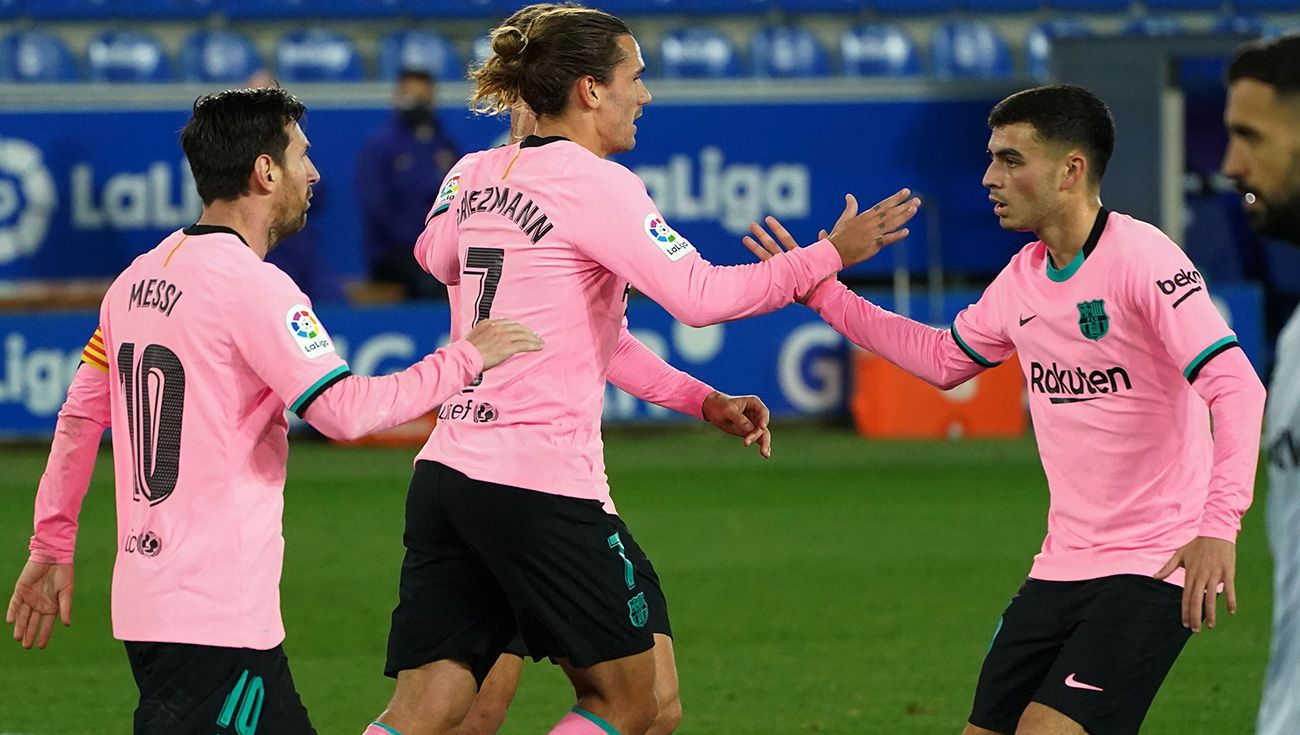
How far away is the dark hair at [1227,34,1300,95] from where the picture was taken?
2865mm

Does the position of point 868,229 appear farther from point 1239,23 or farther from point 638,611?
point 1239,23

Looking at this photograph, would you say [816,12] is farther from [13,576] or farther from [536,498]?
[536,498]

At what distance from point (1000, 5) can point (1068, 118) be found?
1248 cm

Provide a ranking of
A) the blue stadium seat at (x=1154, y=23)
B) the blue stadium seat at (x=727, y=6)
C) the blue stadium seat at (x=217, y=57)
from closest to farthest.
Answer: the blue stadium seat at (x=217, y=57), the blue stadium seat at (x=727, y=6), the blue stadium seat at (x=1154, y=23)

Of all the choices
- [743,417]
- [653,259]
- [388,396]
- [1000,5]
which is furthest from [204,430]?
[1000,5]

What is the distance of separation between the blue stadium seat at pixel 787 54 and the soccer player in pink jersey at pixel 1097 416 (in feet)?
36.5

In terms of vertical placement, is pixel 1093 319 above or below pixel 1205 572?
above

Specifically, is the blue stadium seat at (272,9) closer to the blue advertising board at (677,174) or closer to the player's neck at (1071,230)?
the blue advertising board at (677,174)

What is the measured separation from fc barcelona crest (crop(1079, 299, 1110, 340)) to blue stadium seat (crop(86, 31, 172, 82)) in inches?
466

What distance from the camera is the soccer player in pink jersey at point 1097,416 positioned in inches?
169

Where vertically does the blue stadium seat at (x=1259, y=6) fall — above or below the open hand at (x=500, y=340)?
above

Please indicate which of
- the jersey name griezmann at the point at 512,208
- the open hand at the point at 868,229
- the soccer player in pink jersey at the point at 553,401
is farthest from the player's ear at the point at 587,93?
the open hand at the point at 868,229

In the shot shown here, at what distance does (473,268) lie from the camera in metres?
4.30

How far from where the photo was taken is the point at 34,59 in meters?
14.8
